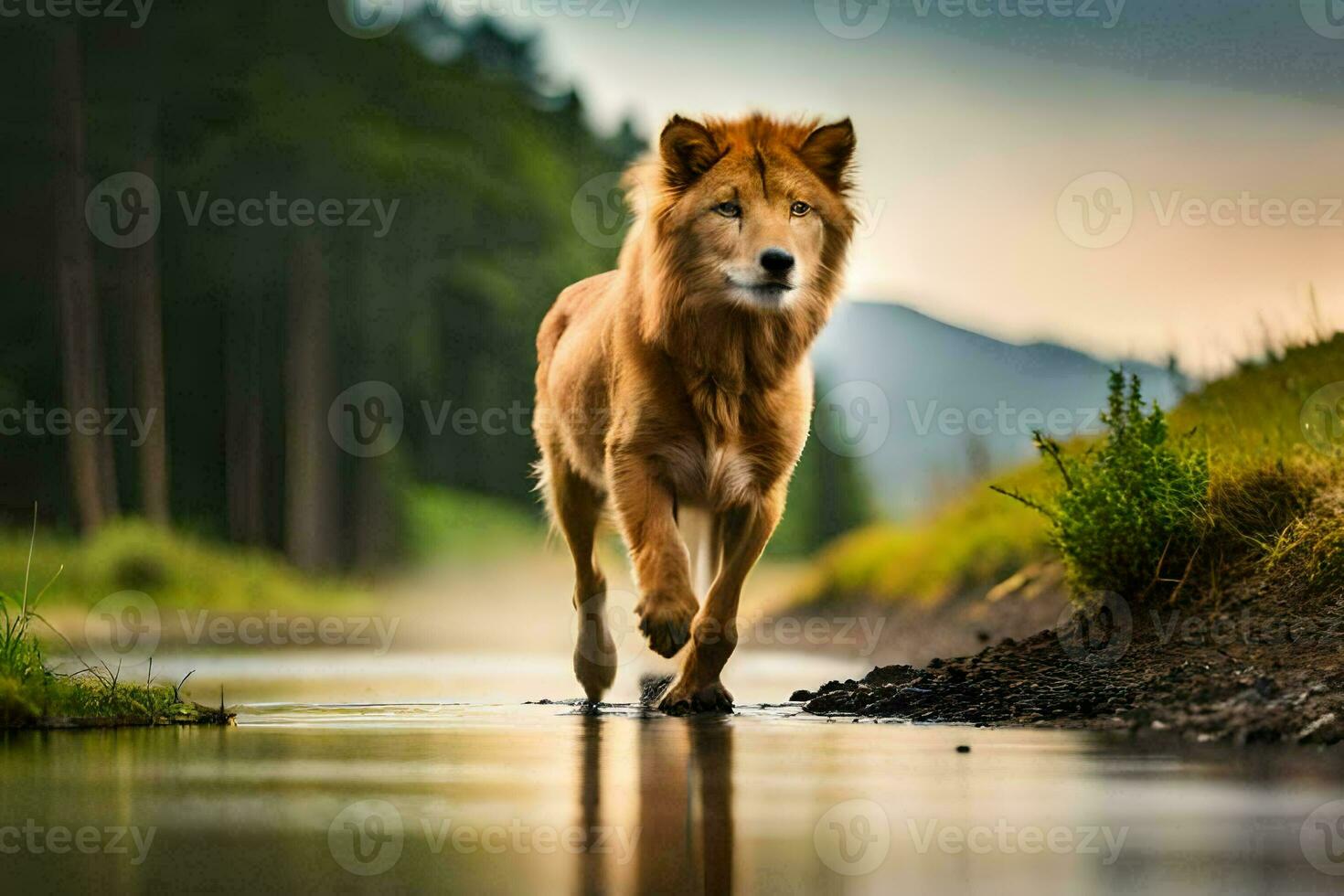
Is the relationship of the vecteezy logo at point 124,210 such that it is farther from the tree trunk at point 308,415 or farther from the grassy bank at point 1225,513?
the grassy bank at point 1225,513

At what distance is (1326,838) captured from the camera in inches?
184

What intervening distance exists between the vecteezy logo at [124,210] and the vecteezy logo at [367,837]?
23.3m

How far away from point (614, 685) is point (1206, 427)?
4.87 metres

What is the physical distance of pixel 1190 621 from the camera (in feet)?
30.5

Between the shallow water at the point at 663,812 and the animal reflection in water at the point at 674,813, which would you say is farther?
the shallow water at the point at 663,812

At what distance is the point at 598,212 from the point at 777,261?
25.7 m

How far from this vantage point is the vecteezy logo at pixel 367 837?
438cm

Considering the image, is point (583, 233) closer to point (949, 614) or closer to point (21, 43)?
point (21, 43)

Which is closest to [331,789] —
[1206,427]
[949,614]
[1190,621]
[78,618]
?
[1190,621]

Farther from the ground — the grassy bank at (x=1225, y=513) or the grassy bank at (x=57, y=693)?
the grassy bank at (x=1225, y=513)

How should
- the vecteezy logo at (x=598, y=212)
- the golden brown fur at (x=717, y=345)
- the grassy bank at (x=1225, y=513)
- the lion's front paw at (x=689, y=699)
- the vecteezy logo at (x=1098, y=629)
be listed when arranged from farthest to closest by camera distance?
the vecteezy logo at (x=598, y=212), the grassy bank at (x=1225, y=513), the vecteezy logo at (x=1098, y=629), the lion's front paw at (x=689, y=699), the golden brown fur at (x=717, y=345)

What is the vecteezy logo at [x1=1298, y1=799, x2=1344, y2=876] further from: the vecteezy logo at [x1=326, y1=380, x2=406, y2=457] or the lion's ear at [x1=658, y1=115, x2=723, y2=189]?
the vecteezy logo at [x1=326, y1=380, x2=406, y2=457]
